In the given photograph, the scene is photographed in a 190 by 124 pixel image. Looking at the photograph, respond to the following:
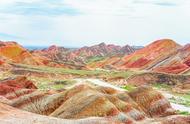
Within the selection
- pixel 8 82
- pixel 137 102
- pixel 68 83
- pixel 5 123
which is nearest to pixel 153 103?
pixel 137 102

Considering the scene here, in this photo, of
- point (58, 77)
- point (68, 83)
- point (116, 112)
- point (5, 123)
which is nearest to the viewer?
point (5, 123)

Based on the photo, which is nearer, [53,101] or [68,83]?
[53,101]

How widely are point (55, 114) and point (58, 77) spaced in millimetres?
127712

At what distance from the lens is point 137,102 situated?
64188mm

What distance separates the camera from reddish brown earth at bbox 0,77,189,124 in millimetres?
44375

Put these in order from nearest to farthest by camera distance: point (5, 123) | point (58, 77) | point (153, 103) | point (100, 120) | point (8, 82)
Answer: point (5, 123) → point (100, 120) → point (153, 103) → point (8, 82) → point (58, 77)

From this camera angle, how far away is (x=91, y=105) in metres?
53.2

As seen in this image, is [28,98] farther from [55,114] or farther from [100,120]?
[100,120]

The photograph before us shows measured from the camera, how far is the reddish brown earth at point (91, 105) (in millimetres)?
44375

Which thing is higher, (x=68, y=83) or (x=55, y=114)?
(x=55, y=114)

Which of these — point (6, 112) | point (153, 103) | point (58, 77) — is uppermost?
point (6, 112)

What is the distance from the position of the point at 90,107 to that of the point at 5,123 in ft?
56.1

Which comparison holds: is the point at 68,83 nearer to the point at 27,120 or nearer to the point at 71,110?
the point at 71,110

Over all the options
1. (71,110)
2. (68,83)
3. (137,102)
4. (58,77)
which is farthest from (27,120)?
(58,77)
